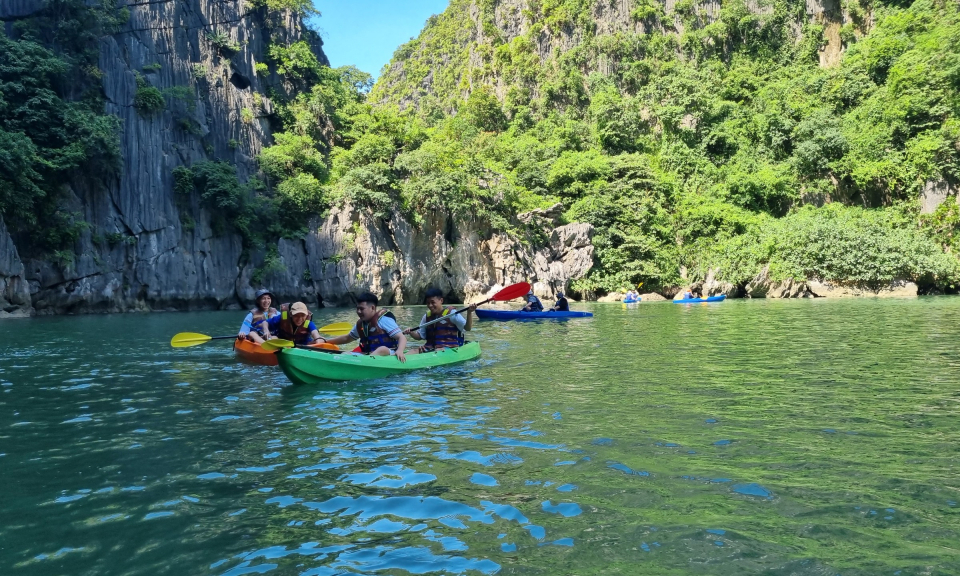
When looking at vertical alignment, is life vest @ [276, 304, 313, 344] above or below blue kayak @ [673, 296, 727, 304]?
above

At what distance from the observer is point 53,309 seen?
23828 millimetres

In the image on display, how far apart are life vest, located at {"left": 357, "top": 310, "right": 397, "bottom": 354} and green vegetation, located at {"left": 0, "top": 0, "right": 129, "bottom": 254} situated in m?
20.1

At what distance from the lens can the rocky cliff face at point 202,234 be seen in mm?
24859

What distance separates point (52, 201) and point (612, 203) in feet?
94.2

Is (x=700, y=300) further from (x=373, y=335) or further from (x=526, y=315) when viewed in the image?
(x=373, y=335)

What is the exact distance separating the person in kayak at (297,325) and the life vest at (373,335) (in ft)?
3.58

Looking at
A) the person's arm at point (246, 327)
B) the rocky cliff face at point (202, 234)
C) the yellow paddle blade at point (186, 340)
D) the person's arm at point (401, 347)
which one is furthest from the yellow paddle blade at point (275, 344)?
the rocky cliff face at point (202, 234)

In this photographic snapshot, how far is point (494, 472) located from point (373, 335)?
4.88m

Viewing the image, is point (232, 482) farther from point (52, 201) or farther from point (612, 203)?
point (612, 203)

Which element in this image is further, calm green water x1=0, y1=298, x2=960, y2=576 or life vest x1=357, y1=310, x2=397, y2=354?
life vest x1=357, y1=310, x2=397, y2=354

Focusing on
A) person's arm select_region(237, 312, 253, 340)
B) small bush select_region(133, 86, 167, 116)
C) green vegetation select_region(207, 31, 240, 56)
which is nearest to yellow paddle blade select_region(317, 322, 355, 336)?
person's arm select_region(237, 312, 253, 340)

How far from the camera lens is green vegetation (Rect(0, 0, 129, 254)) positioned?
71.9ft

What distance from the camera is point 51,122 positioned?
23.5m

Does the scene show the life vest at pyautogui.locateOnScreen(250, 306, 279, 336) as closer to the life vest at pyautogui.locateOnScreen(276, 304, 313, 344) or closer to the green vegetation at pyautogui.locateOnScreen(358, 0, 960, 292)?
the life vest at pyautogui.locateOnScreen(276, 304, 313, 344)
